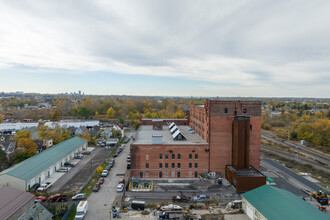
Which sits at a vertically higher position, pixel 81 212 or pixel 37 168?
pixel 37 168

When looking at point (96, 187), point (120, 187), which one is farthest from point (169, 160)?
point (96, 187)

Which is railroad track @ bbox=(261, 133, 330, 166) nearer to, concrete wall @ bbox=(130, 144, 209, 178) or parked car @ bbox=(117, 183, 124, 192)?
concrete wall @ bbox=(130, 144, 209, 178)

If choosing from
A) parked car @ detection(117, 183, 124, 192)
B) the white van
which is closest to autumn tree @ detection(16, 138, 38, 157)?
parked car @ detection(117, 183, 124, 192)

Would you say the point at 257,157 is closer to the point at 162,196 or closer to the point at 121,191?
the point at 162,196

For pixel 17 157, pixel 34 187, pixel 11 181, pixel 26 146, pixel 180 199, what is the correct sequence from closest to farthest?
pixel 180 199
pixel 11 181
pixel 34 187
pixel 17 157
pixel 26 146

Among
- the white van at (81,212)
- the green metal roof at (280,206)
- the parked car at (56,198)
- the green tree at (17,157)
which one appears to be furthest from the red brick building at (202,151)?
A: the green tree at (17,157)

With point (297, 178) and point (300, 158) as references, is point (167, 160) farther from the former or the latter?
point (300, 158)
